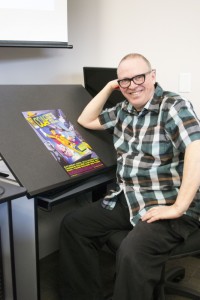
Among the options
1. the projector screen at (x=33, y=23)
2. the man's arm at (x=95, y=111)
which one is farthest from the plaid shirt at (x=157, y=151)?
the projector screen at (x=33, y=23)

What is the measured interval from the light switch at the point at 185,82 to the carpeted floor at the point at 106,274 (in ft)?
3.34

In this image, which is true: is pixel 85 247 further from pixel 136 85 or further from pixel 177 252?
pixel 136 85

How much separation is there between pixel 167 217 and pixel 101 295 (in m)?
0.51

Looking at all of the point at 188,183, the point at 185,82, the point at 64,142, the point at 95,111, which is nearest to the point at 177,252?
the point at 188,183

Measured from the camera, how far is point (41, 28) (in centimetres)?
180

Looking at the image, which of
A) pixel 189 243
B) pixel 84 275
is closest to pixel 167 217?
pixel 189 243

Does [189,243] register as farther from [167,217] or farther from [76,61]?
[76,61]

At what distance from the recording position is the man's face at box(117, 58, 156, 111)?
1400 mm

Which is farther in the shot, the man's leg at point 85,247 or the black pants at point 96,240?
the man's leg at point 85,247

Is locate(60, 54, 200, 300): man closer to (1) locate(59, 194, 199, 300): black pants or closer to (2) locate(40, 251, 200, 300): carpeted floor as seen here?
(1) locate(59, 194, 199, 300): black pants

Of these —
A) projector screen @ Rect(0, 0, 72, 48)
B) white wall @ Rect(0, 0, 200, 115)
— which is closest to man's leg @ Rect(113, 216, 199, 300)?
white wall @ Rect(0, 0, 200, 115)

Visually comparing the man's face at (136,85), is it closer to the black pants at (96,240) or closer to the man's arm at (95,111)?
the man's arm at (95,111)

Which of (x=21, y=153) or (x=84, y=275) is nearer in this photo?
(x=21, y=153)

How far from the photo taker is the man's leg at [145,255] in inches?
47.3
